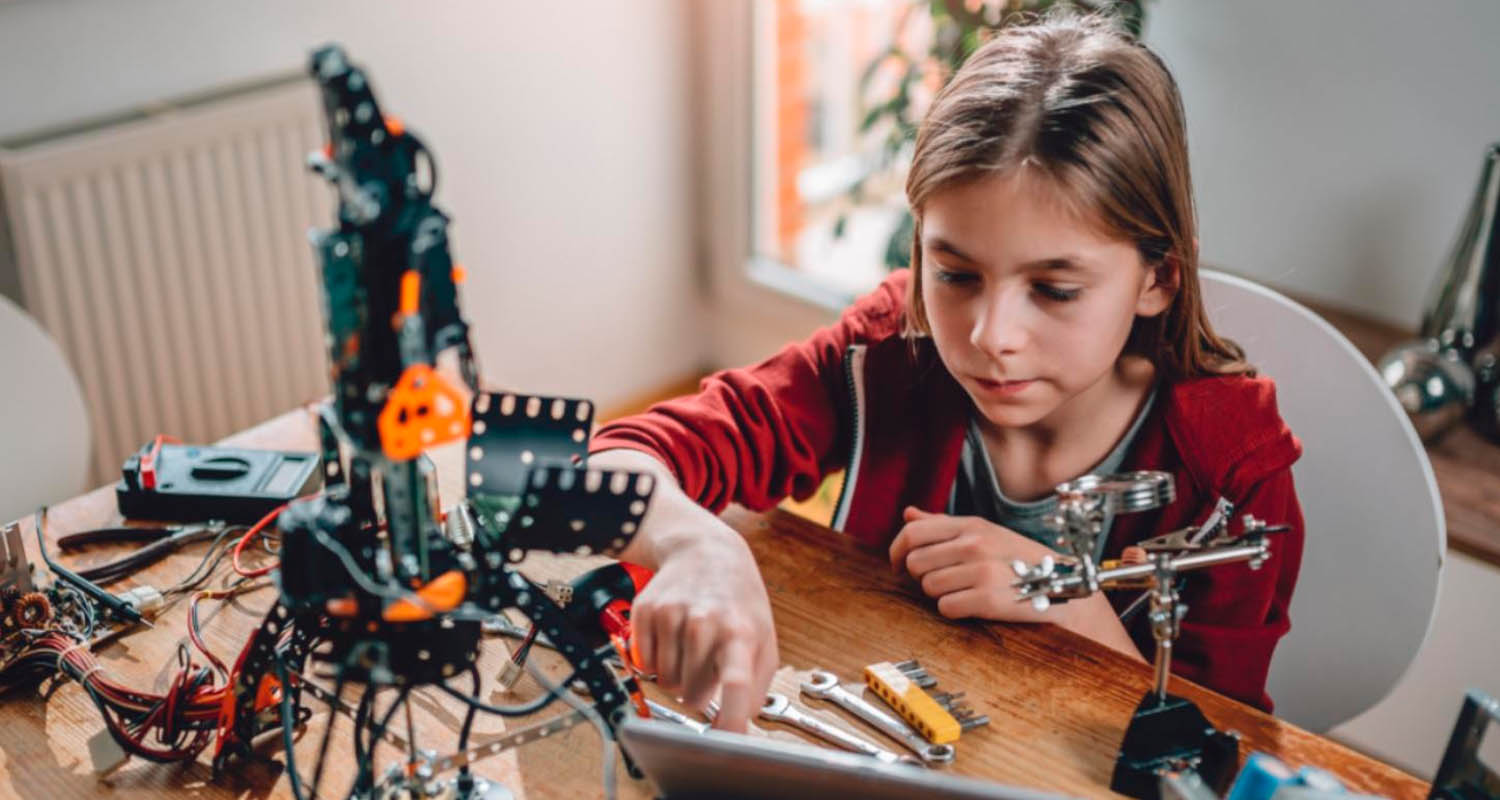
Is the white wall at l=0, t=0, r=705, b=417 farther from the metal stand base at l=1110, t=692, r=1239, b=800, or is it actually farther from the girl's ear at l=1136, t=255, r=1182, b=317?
the metal stand base at l=1110, t=692, r=1239, b=800

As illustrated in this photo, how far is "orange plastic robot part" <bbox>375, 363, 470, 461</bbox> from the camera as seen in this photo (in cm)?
74

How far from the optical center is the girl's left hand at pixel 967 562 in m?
1.11

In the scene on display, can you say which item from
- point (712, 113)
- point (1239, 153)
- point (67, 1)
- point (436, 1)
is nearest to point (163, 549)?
point (67, 1)

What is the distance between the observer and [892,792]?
69 cm

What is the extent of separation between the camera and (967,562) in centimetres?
113

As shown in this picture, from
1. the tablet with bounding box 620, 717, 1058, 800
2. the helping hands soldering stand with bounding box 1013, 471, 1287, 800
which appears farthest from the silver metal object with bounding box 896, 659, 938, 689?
the tablet with bounding box 620, 717, 1058, 800

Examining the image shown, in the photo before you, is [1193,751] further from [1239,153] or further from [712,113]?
→ [712,113]

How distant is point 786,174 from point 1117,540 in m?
2.02

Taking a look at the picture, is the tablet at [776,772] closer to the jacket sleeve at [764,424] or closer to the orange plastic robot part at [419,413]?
the orange plastic robot part at [419,413]

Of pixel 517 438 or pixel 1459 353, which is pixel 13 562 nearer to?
pixel 517 438

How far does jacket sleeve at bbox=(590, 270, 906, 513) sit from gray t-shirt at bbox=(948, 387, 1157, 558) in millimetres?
123

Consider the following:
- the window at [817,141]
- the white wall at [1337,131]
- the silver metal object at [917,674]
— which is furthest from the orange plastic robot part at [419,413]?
the window at [817,141]

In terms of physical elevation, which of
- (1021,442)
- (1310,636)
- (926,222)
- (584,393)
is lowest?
(584,393)

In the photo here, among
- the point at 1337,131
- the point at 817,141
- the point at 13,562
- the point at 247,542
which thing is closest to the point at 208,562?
the point at 247,542
